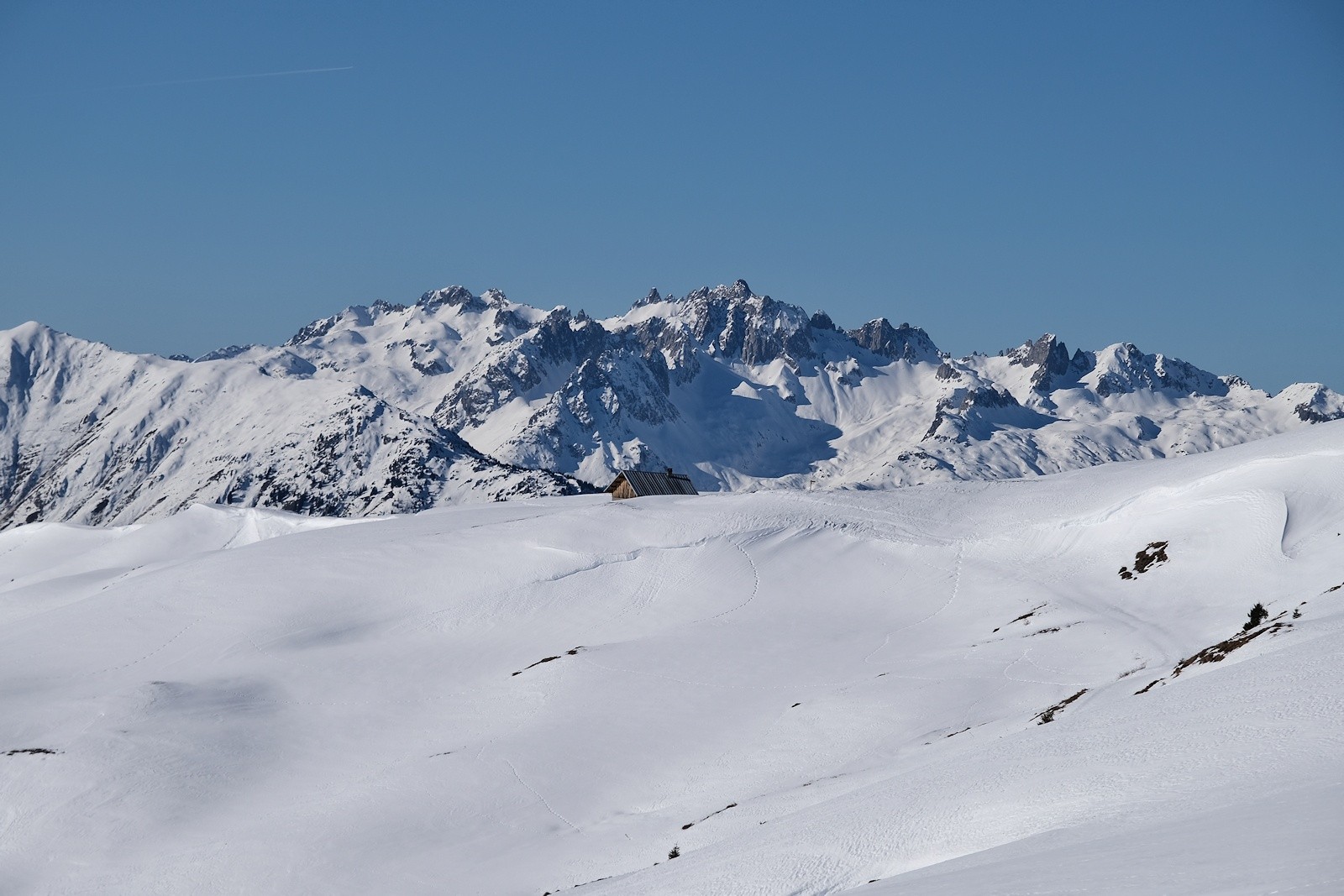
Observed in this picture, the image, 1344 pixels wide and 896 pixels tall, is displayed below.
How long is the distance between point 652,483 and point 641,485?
175cm

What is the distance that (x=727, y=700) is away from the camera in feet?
175

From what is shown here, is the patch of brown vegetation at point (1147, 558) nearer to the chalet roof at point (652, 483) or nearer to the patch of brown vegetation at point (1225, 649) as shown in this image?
the patch of brown vegetation at point (1225, 649)

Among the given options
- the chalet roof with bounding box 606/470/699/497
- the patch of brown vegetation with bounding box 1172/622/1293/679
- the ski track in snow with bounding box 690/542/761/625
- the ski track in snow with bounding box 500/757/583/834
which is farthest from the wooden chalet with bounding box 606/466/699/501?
the patch of brown vegetation with bounding box 1172/622/1293/679

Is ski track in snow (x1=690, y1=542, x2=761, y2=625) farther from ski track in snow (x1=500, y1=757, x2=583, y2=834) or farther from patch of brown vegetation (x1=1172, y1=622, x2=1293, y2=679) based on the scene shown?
patch of brown vegetation (x1=1172, y1=622, x2=1293, y2=679)

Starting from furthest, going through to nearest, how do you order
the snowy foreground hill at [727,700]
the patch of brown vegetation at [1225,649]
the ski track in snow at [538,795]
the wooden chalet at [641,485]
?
the wooden chalet at [641,485] → the ski track in snow at [538,795] → the patch of brown vegetation at [1225,649] → the snowy foreground hill at [727,700]

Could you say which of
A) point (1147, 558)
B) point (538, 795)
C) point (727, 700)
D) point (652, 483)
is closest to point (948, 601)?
point (1147, 558)

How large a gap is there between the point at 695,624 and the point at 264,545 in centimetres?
3838

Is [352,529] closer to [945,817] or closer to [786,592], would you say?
[786,592]

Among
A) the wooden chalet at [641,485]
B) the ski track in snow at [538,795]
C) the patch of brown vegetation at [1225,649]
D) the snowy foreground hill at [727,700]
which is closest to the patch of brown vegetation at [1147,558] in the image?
the snowy foreground hill at [727,700]

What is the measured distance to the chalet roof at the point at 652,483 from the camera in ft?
337

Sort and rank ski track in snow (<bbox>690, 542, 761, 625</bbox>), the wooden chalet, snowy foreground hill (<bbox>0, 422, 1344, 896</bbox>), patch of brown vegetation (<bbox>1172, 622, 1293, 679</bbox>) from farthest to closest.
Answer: the wooden chalet
ski track in snow (<bbox>690, 542, 761, 625</bbox>)
patch of brown vegetation (<bbox>1172, 622, 1293, 679</bbox>)
snowy foreground hill (<bbox>0, 422, 1344, 896</bbox>)

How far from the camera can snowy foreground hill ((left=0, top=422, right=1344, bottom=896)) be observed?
25547 mm

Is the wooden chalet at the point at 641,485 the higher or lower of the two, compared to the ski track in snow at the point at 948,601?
higher

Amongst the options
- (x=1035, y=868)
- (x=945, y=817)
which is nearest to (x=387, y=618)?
(x=945, y=817)
